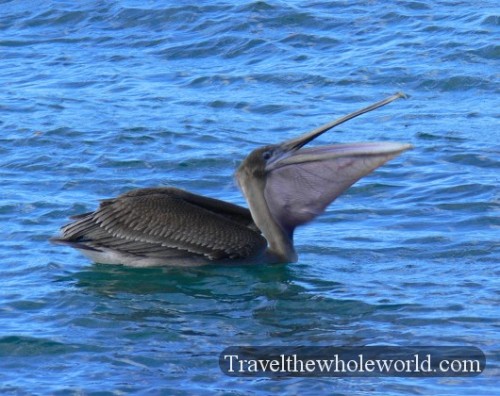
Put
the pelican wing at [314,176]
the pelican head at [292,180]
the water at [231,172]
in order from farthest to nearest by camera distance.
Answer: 1. the pelican head at [292,180]
2. the pelican wing at [314,176]
3. the water at [231,172]

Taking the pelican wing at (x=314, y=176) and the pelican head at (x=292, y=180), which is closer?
the pelican wing at (x=314, y=176)

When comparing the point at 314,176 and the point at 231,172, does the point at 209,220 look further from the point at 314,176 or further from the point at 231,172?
the point at 231,172

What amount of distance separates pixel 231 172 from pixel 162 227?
6.02ft

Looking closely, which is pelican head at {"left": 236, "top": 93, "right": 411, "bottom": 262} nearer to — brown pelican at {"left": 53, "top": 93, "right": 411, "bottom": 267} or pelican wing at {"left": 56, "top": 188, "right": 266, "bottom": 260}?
brown pelican at {"left": 53, "top": 93, "right": 411, "bottom": 267}

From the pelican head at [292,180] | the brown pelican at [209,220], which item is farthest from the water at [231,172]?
the pelican head at [292,180]

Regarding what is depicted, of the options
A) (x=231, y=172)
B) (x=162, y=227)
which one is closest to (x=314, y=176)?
(x=162, y=227)

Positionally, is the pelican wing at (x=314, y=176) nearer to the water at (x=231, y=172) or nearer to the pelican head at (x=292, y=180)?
the pelican head at (x=292, y=180)

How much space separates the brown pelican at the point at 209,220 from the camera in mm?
8422

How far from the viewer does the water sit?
7.02m

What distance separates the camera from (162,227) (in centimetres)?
852

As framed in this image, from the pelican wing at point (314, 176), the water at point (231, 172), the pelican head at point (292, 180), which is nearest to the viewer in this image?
the water at point (231, 172)

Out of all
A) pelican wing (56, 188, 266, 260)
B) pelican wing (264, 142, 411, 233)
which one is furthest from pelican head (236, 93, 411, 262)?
pelican wing (56, 188, 266, 260)

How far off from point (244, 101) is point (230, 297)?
4083 mm

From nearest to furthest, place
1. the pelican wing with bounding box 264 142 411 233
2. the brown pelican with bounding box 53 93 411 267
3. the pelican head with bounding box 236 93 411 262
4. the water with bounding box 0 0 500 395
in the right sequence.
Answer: the water with bounding box 0 0 500 395, the pelican wing with bounding box 264 142 411 233, the pelican head with bounding box 236 93 411 262, the brown pelican with bounding box 53 93 411 267
